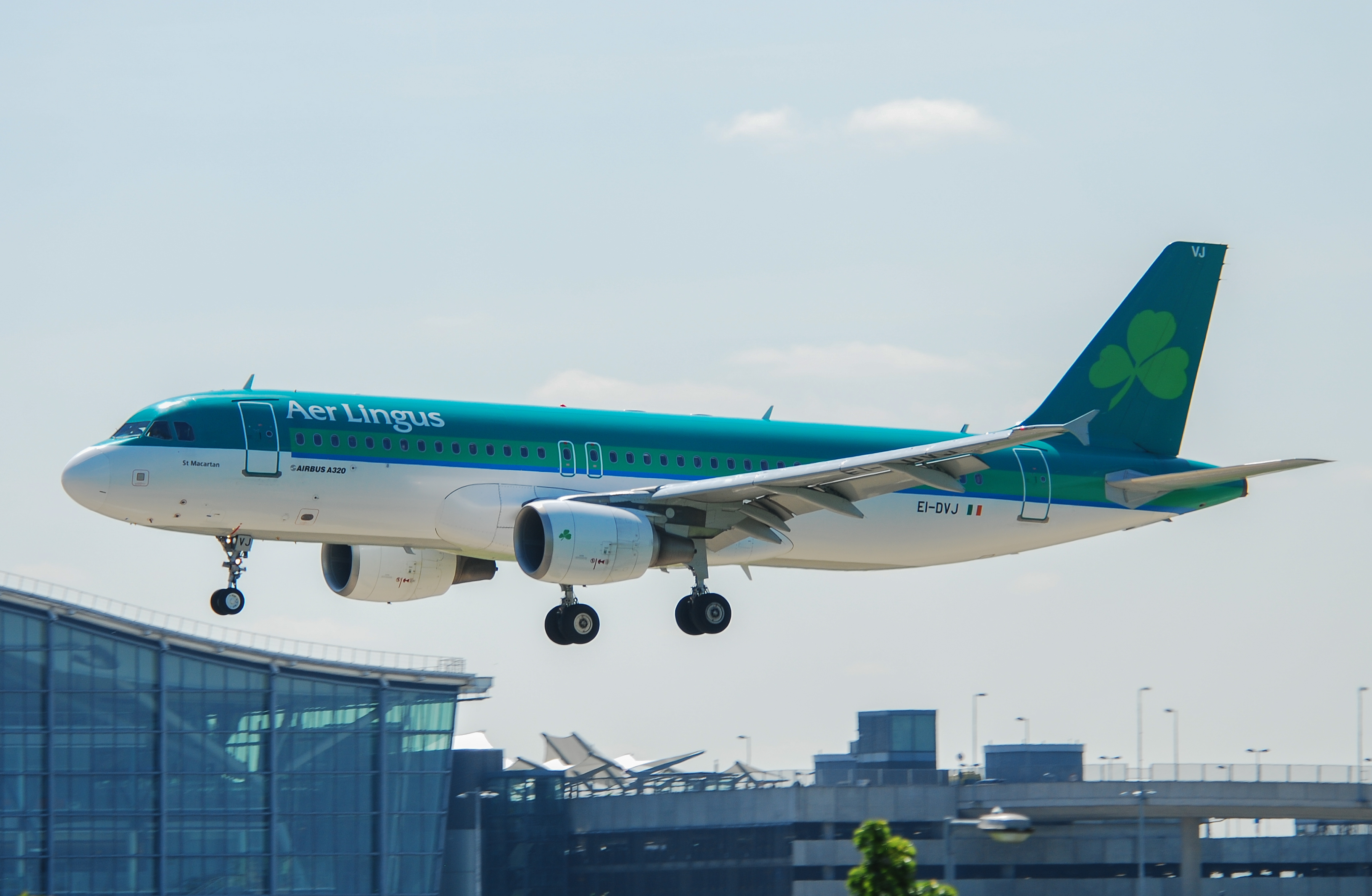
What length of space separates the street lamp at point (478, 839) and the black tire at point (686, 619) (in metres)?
35.5

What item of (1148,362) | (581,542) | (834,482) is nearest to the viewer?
→ (581,542)

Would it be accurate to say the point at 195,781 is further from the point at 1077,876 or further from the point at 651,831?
the point at 1077,876

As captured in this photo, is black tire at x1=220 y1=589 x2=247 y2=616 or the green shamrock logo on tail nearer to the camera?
black tire at x1=220 y1=589 x2=247 y2=616

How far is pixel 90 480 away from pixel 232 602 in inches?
167

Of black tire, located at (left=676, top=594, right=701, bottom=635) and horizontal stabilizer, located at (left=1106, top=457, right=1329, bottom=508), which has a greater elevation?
horizontal stabilizer, located at (left=1106, top=457, right=1329, bottom=508)

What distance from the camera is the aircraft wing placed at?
37969mm

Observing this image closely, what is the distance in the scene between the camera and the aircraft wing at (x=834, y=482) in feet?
125

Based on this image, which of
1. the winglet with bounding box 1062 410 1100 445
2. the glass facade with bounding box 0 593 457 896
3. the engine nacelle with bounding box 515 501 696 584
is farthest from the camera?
the glass facade with bounding box 0 593 457 896

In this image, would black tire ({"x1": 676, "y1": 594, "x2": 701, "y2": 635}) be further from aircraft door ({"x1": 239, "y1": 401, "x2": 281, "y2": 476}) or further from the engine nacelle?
aircraft door ({"x1": 239, "y1": 401, "x2": 281, "y2": 476})

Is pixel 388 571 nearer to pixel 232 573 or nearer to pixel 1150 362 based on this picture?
pixel 232 573

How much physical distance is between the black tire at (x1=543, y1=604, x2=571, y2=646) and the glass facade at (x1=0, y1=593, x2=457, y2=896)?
2855 cm

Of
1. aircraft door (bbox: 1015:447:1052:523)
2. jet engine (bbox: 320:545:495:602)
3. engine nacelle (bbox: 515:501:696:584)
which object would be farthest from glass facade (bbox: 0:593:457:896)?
aircraft door (bbox: 1015:447:1052:523)

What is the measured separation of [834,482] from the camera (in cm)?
4094

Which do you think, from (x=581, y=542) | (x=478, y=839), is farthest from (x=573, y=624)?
(x=478, y=839)
